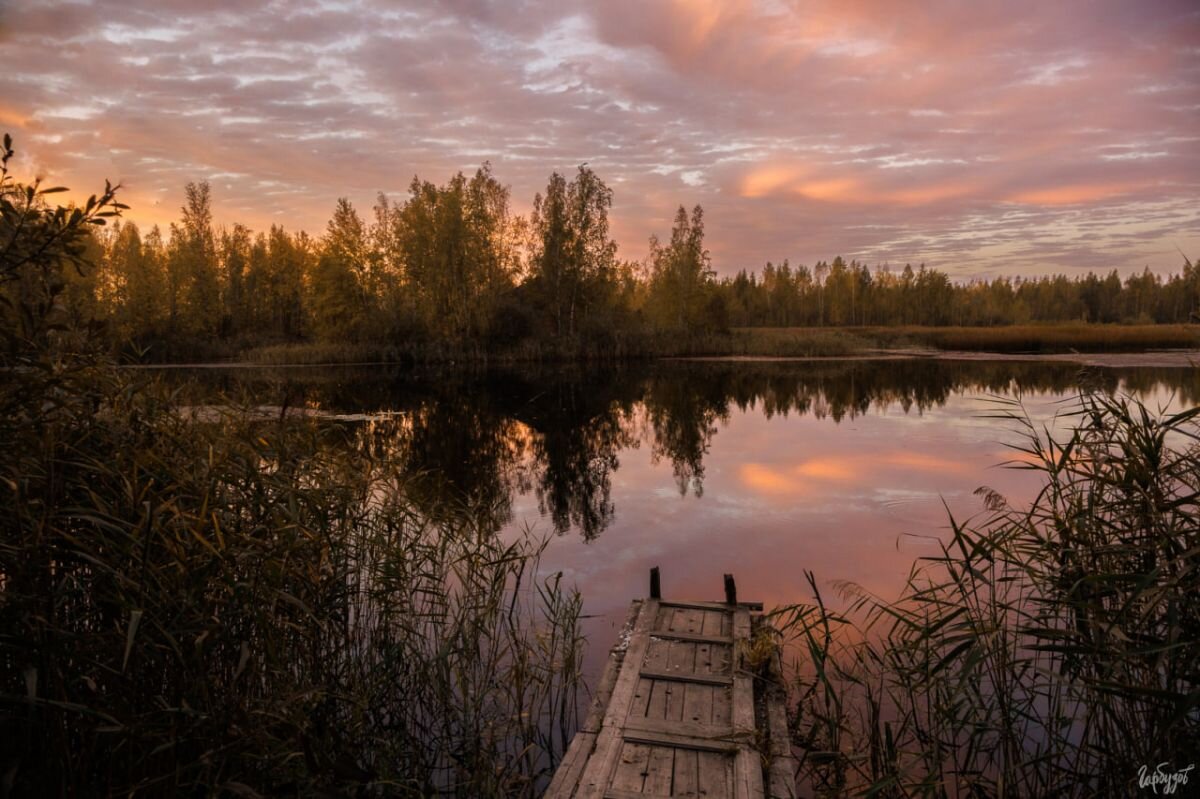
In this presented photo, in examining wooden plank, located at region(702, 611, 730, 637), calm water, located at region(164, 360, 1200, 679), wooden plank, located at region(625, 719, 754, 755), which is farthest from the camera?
calm water, located at region(164, 360, 1200, 679)

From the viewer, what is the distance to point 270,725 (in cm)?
380

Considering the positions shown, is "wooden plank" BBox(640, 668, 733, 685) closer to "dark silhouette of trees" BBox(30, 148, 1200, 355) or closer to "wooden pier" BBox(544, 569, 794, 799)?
"wooden pier" BBox(544, 569, 794, 799)

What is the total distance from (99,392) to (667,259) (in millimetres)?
65443

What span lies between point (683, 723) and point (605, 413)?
72.4ft

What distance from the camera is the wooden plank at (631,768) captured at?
185 inches

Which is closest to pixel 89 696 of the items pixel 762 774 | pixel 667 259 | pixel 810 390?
pixel 762 774

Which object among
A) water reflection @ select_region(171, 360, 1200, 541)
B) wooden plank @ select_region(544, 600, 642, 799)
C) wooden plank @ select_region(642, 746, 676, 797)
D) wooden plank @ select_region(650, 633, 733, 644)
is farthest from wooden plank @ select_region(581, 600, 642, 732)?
water reflection @ select_region(171, 360, 1200, 541)

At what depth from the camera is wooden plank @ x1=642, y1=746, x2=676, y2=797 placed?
4668mm

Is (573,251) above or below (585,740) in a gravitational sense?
above

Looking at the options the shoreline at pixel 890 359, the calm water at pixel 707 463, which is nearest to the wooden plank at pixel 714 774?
the calm water at pixel 707 463

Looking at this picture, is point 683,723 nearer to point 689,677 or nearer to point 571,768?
point 689,677

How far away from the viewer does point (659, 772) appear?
4.89m
